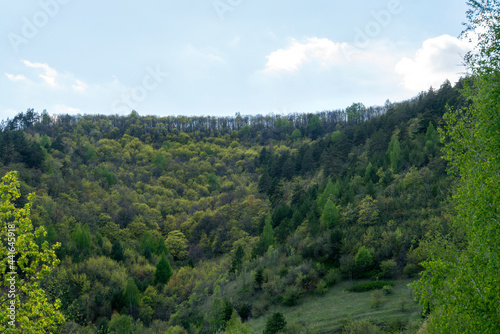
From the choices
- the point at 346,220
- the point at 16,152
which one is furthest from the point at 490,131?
the point at 16,152

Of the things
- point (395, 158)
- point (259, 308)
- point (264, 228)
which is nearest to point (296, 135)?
point (395, 158)

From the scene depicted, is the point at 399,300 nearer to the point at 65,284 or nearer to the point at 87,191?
the point at 65,284

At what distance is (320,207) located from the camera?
48.4 m

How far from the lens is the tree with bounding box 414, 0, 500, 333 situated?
7.36 meters

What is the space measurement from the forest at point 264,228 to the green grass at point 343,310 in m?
0.39

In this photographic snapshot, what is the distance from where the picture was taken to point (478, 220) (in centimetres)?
782

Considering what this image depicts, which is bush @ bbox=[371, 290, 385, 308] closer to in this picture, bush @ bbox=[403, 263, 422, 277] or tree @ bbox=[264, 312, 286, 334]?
bush @ bbox=[403, 263, 422, 277]

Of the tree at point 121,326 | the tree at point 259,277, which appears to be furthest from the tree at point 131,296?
the tree at point 259,277

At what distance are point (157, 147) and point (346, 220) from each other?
285 feet

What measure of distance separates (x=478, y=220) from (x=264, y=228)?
43.5 m

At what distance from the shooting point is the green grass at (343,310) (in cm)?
2508

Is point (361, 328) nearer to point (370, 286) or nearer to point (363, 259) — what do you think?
point (370, 286)

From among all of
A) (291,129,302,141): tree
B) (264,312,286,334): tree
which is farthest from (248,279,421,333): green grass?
(291,129,302,141): tree

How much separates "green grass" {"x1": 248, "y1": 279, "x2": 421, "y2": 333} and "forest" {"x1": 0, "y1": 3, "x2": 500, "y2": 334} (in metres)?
0.39
